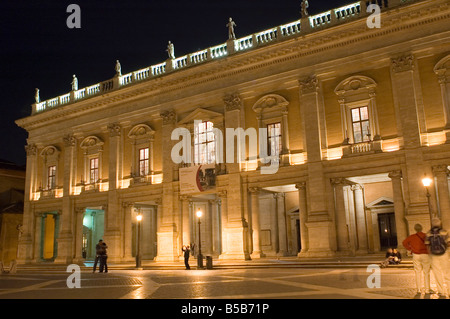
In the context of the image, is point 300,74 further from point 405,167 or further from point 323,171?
point 405,167

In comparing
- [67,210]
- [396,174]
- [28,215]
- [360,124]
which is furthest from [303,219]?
→ [28,215]

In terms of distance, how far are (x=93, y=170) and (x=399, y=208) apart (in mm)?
21377

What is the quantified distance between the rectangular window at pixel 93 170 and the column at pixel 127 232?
3.81m

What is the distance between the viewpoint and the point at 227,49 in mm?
27094

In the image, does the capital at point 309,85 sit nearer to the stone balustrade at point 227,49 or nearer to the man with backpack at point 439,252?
the stone balustrade at point 227,49

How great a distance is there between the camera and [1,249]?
1427 inches

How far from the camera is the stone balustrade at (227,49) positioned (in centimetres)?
2377

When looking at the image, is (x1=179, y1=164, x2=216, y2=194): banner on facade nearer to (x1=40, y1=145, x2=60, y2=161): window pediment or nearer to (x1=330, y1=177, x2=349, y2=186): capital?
(x1=330, y1=177, x2=349, y2=186): capital

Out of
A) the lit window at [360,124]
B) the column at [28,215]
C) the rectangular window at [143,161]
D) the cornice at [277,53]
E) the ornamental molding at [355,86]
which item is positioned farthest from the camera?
the column at [28,215]

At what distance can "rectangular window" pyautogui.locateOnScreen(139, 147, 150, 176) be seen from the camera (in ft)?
99.1

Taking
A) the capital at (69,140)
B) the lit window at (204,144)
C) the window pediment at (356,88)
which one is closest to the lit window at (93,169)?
the capital at (69,140)

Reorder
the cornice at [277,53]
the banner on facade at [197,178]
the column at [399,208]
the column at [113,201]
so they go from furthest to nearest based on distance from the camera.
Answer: the column at [113,201], the banner on facade at [197,178], the cornice at [277,53], the column at [399,208]

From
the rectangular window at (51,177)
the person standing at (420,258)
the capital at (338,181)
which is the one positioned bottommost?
the person standing at (420,258)

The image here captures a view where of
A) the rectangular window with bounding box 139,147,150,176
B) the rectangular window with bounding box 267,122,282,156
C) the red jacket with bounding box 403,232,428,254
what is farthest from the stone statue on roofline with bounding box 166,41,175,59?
the red jacket with bounding box 403,232,428,254
